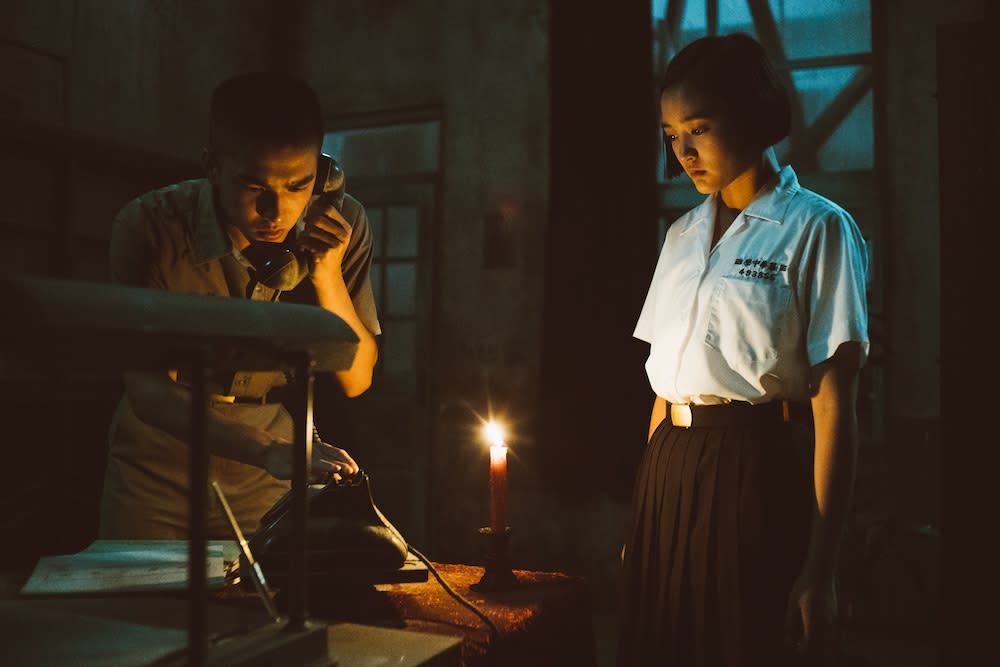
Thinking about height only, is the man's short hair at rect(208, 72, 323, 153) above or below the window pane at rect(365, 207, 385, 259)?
below

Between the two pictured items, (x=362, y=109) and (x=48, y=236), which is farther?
(x=362, y=109)

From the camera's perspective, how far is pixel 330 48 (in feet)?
18.5

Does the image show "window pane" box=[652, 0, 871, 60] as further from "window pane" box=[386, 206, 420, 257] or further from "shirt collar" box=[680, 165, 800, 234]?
"shirt collar" box=[680, 165, 800, 234]

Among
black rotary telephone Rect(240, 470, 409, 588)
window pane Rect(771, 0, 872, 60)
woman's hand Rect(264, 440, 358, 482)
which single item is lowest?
black rotary telephone Rect(240, 470, 409, 588)

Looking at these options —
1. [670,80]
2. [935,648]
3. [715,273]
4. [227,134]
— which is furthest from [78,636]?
[935,648]

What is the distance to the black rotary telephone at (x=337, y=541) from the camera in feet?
4.12

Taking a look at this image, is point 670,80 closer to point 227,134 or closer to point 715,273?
point 715,273

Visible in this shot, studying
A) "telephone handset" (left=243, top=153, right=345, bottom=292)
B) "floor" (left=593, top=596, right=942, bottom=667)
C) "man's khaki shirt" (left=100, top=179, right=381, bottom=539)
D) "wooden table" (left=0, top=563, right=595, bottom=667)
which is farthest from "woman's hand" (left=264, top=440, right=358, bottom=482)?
"floor" (left=593, top=596, right=942, bottom=667)

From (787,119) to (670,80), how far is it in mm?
230

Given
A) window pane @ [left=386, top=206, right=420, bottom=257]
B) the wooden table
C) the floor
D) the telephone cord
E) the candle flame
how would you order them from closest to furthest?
the wooden table < the telephone cord < the candle flame < the floor < window pane @ [left=386, top=206, right=420, bottom=257]

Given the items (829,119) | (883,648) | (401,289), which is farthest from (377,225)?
(883,648)

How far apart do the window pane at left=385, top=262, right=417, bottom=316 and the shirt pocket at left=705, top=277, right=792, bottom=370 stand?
386 centimetres

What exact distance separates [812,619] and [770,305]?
52cm

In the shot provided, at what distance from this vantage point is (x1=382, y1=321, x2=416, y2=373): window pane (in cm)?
540
